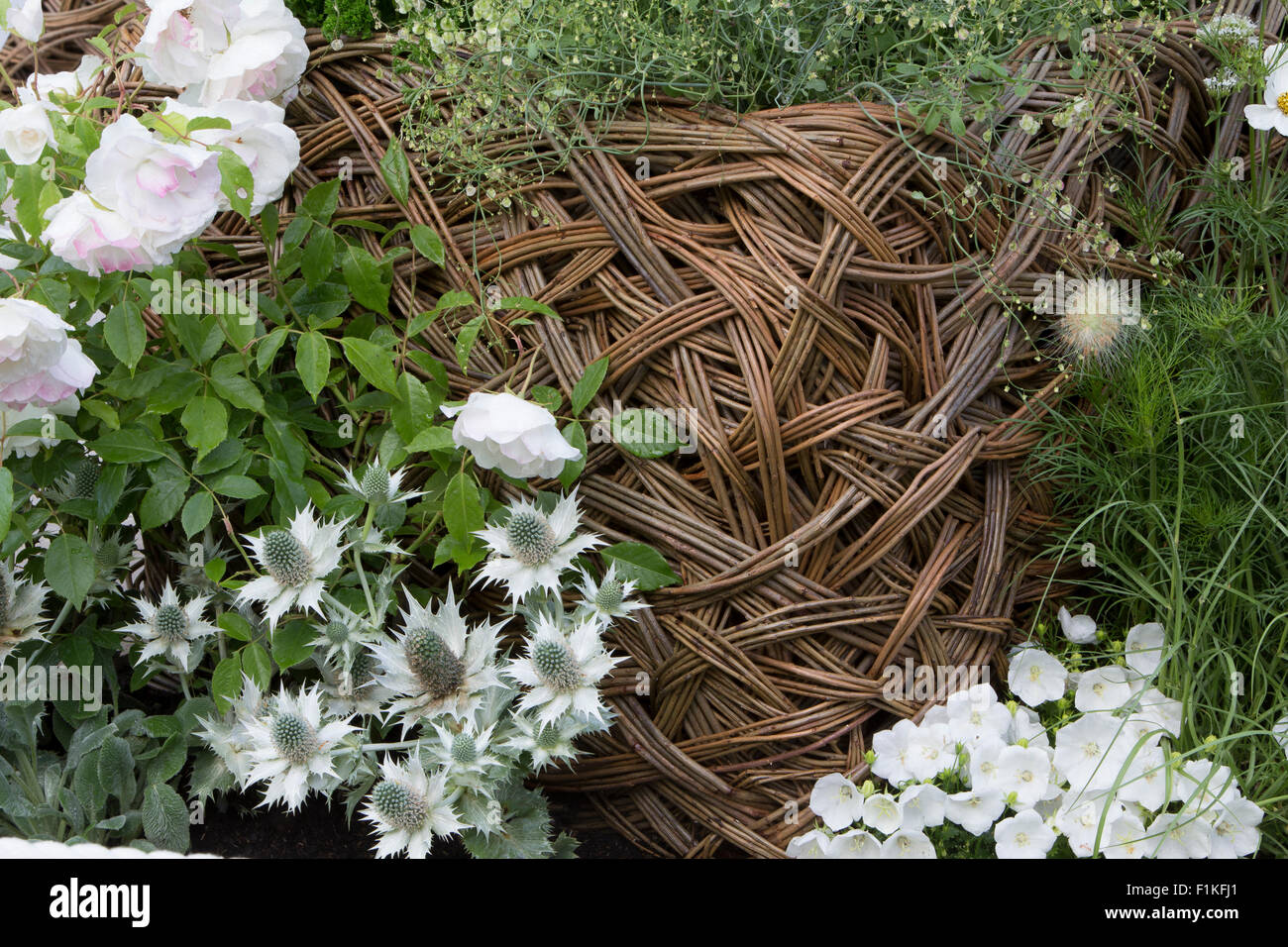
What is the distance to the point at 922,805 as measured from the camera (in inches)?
44.4

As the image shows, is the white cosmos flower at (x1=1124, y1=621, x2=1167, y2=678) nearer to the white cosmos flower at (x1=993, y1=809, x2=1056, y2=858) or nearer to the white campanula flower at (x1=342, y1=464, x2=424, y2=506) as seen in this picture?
the white cosmos flower at (x1=993, y1=809, x2=1056, y2=858)

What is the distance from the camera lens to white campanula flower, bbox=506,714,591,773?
3.45ft

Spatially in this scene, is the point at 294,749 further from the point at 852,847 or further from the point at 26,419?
the point at 852,847

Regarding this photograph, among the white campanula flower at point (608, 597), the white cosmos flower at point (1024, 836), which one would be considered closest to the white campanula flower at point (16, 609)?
the white campanula flower at point (608, 597)

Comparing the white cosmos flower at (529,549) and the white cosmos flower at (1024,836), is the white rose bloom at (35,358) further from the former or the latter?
the white cosmos flower at (1024,836)

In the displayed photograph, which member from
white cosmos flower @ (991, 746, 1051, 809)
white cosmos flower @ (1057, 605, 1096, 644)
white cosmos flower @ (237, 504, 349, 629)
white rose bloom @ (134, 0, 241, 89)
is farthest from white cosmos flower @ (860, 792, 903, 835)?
white rose bloom @ (134, 0, 241, 89)

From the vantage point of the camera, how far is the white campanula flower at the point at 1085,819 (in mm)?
1087

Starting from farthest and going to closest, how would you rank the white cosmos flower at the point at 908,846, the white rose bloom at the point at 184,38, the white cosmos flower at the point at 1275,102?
the white cosmos flower at the point at 1275,102
the white cosmos flower at the point at 908,846
the white rose bloom at the point at 184,38

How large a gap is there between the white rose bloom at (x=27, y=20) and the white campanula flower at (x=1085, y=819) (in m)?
1.38

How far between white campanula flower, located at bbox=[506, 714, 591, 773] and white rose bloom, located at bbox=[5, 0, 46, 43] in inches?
35.0

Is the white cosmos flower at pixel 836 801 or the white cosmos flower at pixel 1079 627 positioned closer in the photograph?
the white cosmos flower at pixel 836 801

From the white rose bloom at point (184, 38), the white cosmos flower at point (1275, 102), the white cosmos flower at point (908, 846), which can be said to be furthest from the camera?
the white cosmos flower at point (1275, 102)

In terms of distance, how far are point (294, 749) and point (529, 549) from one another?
306 millimetres

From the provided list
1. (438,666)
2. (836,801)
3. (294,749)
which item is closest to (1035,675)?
(836,801)
